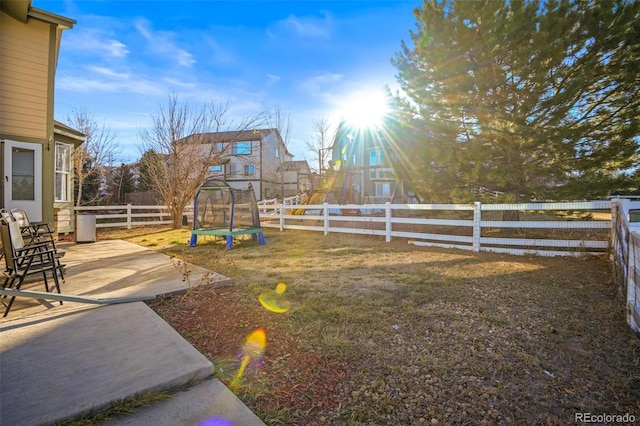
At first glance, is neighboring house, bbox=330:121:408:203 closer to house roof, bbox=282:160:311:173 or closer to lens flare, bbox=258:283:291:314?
house roof, bbox=282:160:311:173

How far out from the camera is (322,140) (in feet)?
86.4

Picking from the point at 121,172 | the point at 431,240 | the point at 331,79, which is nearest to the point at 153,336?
the point at 431,240

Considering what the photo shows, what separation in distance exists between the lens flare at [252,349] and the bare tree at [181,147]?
477 inches

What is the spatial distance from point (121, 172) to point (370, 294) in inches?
909

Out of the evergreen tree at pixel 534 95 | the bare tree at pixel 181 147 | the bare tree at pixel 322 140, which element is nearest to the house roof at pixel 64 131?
the bare tree at pixel 181 147

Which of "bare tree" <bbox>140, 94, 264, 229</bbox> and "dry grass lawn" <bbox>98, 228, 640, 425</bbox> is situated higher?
"bare tree" <bbox>140, 94, 264, 229</bbox>

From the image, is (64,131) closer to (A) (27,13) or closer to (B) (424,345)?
(A) (27,13)

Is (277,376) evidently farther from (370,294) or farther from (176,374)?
(370,294)

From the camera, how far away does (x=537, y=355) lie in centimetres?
272

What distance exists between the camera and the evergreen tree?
273 inches

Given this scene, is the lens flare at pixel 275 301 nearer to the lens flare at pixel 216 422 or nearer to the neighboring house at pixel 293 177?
the lens flare at pixel 216 422

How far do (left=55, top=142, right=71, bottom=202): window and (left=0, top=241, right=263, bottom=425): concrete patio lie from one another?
23.7 feet

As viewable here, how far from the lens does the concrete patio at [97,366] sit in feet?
6.07

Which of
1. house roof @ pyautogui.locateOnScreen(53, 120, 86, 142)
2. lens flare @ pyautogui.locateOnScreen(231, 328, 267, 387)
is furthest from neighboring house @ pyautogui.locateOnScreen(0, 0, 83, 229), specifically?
lens flare @ pyautogui.locateOnScreen(231, 328, 267, 387)
